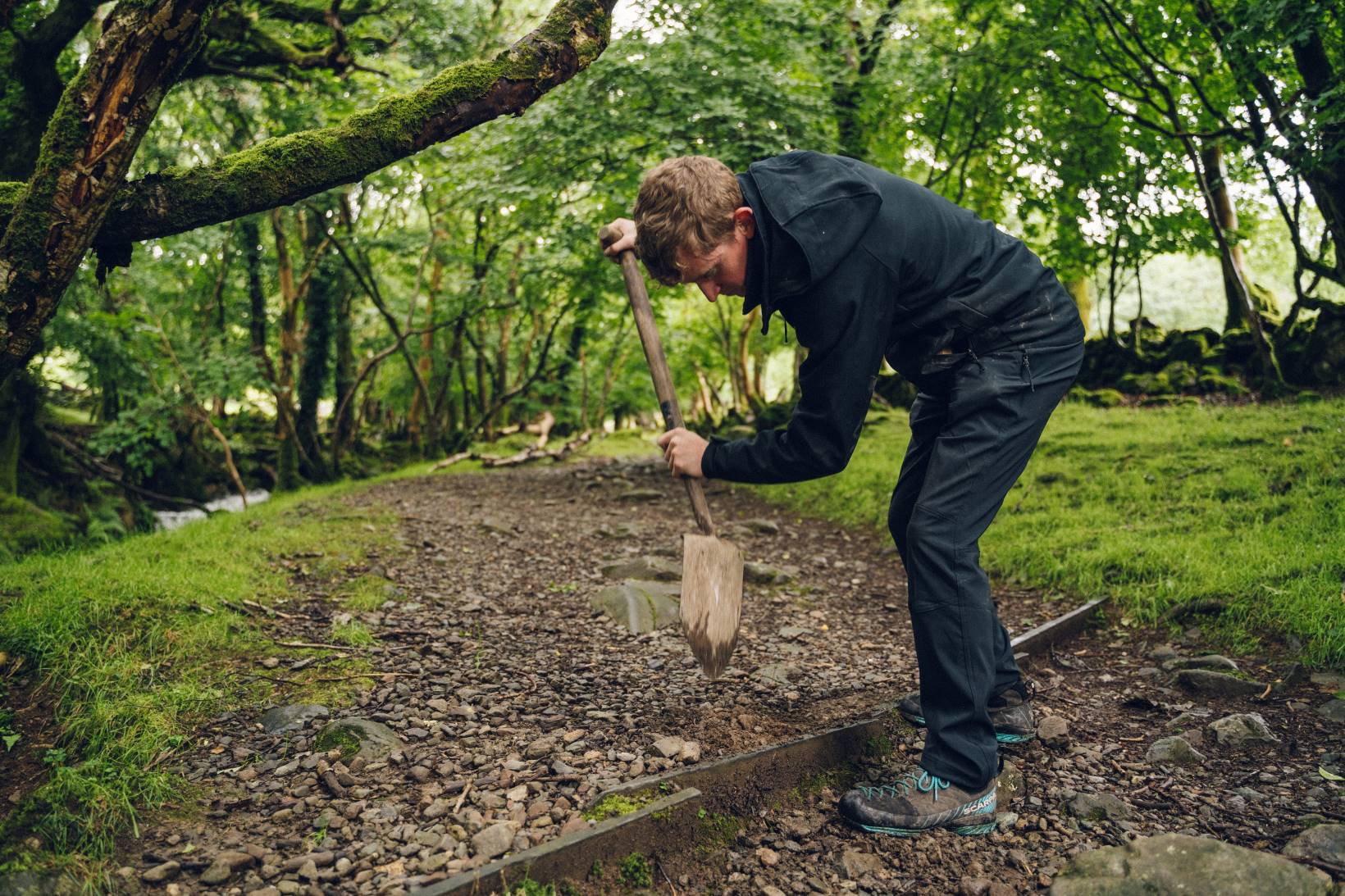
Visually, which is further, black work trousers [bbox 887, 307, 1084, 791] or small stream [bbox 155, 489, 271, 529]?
small stream [bbox 155, 489, 271, 529]

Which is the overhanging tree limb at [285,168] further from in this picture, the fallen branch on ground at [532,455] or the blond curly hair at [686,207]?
the fallen branch on ground at [532,455]

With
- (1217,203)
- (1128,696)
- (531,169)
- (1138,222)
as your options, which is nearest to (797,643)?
(1128,696)

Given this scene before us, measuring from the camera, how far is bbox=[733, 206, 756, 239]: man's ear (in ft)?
8.53

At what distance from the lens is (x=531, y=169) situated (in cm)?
851

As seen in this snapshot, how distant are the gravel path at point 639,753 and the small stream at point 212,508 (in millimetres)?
7501

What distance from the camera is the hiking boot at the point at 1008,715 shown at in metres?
3.21

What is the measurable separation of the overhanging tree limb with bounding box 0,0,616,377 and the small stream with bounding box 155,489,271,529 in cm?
796

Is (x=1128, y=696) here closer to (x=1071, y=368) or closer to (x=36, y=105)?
(x=1071, y=368)

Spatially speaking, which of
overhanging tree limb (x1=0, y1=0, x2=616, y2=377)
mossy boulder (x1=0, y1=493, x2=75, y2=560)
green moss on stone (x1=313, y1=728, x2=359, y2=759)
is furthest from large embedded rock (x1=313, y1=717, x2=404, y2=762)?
mossy boulder (x1=0, y1=493, x2=75, y2=560)

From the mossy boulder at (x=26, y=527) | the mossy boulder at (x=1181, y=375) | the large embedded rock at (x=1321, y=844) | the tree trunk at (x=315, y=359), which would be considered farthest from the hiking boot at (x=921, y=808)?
the tree trunk at (x=315, y=359)

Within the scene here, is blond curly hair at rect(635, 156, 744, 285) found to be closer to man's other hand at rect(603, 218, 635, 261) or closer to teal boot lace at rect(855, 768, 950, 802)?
man's other hand at rect(603, 218, 635, 261)

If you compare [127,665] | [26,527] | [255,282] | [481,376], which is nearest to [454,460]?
[481,376]

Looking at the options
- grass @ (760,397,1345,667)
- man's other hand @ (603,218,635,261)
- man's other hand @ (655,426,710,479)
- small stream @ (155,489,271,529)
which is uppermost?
man's other hand @ (603,218,635,261)

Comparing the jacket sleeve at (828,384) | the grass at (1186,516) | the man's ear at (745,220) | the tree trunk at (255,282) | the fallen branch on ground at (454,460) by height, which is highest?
the tree trunk at (255,282)
